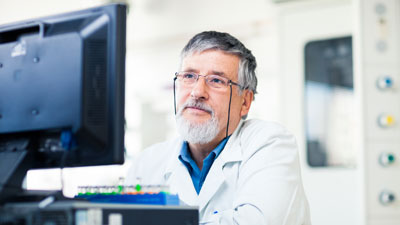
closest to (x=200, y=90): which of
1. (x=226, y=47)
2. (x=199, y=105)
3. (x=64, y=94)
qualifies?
(x=199, y=105)

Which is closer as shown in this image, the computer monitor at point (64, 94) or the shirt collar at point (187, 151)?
the computer monitor at point (64, 94)

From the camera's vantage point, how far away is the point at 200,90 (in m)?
1.46

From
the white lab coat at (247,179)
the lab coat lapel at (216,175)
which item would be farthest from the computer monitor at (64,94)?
the lab coat lapel at (216,175)

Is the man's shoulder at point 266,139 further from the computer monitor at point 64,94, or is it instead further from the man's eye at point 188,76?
the computer monitor at point 64,94

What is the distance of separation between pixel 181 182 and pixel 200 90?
0.30m

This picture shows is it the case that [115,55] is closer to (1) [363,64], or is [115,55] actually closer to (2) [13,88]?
(2) [13,88]

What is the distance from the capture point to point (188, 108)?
1.48 m

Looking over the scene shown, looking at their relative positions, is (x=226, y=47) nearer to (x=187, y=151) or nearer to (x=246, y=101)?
(x=246, y=101)

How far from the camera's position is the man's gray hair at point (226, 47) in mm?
1512

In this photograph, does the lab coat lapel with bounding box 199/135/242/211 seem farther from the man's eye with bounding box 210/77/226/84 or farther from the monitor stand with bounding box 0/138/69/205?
the monitor stand with bounding box 0/138/69/205

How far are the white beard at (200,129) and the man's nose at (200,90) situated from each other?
0.07 ft

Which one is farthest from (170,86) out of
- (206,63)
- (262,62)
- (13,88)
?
(13,88)

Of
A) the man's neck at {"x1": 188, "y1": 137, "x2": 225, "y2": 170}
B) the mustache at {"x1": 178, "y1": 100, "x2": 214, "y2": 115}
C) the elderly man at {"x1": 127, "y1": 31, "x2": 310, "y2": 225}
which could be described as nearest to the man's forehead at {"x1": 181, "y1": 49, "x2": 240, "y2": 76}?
the elderly man at {"x1": 127, "y1": 31, "x2": 310, "y2": 225}

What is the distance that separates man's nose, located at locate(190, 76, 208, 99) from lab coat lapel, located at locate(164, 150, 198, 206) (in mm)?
241
